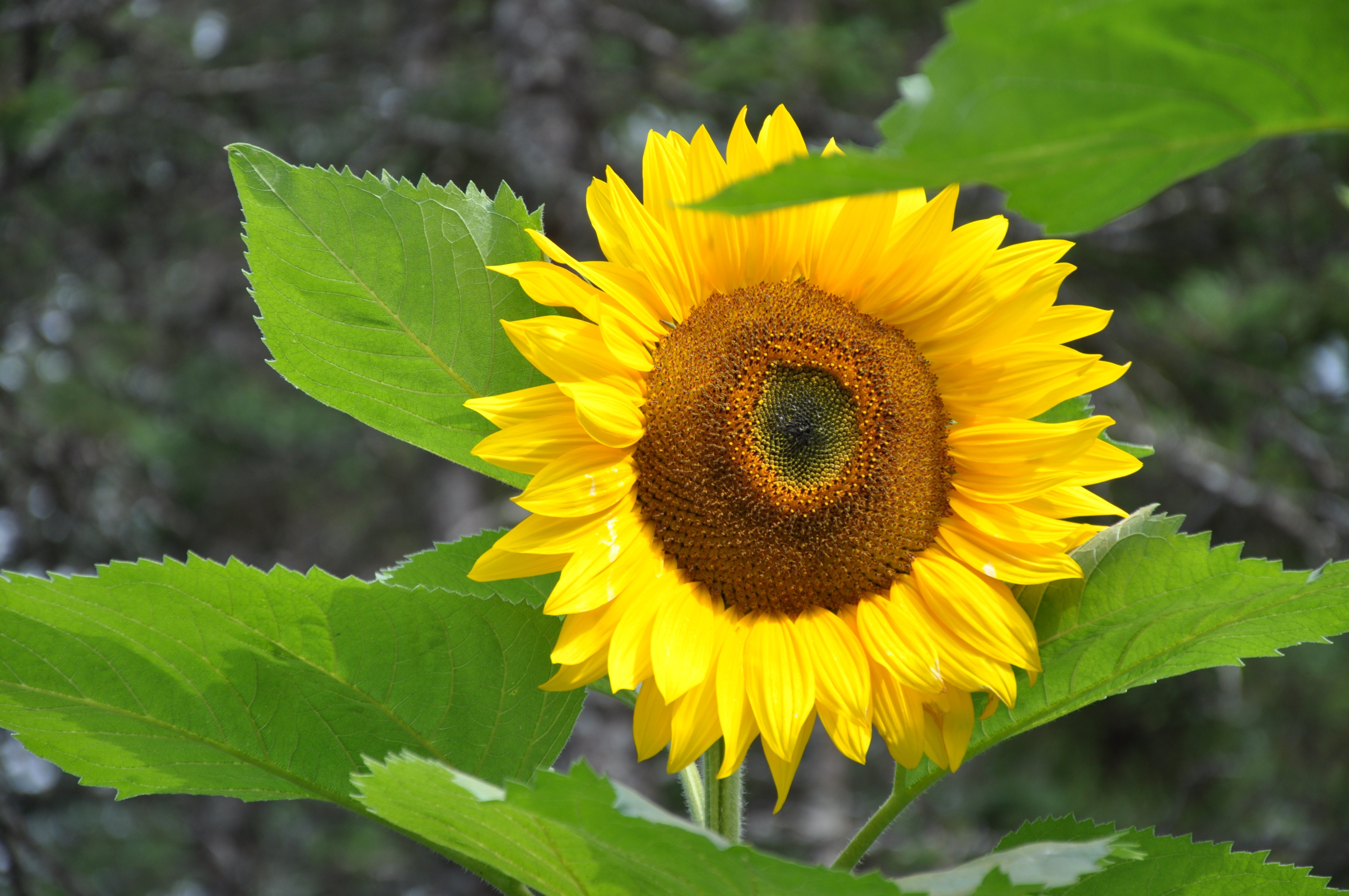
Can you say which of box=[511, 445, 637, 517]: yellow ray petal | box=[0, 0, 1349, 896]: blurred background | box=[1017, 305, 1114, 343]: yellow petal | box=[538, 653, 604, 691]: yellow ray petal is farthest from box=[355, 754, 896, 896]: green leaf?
box=[0, 0, 1349, 896]: blurred background

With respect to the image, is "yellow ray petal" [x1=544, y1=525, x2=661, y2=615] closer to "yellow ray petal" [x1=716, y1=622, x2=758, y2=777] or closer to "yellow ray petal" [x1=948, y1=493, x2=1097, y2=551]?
"yellow ray petal" [x1=716, y1=622, x2=758, y2=777]

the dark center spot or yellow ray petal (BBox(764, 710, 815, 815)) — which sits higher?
the dark center spot

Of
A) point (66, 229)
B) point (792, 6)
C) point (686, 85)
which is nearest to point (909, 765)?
point (686, 85)

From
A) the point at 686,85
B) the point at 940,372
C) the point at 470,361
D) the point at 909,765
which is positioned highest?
the point at 686,85

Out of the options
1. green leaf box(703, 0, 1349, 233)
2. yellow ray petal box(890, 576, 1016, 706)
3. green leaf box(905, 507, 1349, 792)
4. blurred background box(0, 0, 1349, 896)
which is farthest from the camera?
blurred background box(0, 0, 1349, 896)

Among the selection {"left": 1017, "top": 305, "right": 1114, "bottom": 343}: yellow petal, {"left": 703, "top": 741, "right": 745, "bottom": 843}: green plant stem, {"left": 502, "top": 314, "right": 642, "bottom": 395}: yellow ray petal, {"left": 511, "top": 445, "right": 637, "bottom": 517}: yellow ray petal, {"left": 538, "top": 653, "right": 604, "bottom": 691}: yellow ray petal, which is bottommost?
{"left": 703, "top": 741, "right": 745, "bottom": 843}: green plant stem

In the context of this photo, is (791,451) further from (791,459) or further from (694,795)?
(694,795)

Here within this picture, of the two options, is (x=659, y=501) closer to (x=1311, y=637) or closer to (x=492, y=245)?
(x=492, y=245)
